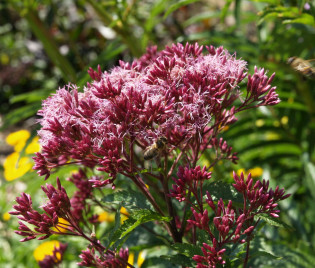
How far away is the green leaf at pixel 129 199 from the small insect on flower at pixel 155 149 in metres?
0.15

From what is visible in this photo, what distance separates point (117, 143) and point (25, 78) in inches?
170

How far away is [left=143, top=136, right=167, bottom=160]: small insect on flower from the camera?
1.23 meters

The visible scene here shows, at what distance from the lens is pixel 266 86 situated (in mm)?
1347

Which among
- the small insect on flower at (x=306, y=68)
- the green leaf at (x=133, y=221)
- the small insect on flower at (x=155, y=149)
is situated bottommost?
the green leaf at (x=133, y=221)

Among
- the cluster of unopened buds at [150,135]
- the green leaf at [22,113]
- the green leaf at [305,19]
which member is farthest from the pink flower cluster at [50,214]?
the green leaf at [305,19]

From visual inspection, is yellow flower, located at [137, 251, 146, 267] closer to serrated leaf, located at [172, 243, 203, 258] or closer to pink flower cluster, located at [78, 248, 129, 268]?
pink flower cluster, located at [78, 248, 129, 268]

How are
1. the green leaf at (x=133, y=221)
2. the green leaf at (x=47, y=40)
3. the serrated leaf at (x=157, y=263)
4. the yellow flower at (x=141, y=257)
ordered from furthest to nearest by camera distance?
1. the green leaf at (x=47, y=40)
2. the yellow flower at (x=141, y=257)
3. the serrated leaf at (x=157, y=263)
4. the green leaf at (x=133, y=221)

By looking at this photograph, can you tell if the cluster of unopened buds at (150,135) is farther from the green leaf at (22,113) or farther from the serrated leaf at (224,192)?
the green leaf at (22,113)

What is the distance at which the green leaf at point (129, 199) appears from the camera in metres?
1.29

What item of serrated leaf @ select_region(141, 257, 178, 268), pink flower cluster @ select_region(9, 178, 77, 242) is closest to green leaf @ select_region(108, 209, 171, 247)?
pink flower cluster @ select_region(9, 178, 77, 242)

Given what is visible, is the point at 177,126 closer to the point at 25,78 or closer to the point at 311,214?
the point at 311,214

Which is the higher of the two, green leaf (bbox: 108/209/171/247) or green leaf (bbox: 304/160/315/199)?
green leaf (bbox: 304/160/315/199)

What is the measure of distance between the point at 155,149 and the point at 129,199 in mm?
177

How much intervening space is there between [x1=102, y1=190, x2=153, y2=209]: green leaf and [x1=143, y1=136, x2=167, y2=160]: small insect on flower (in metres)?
0.15
